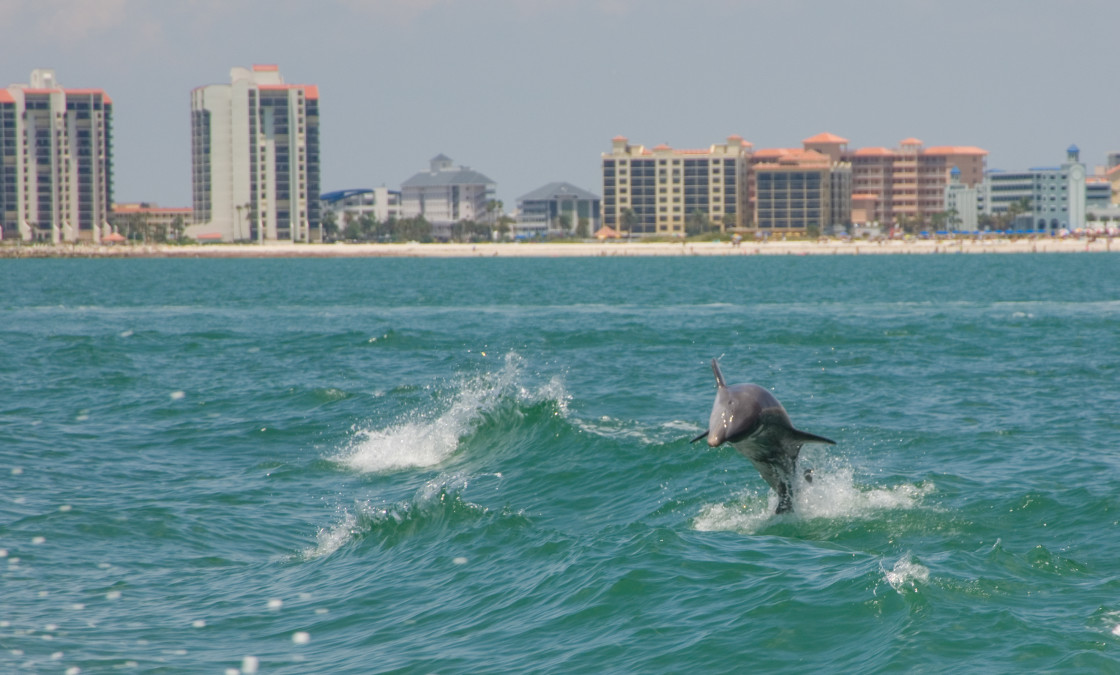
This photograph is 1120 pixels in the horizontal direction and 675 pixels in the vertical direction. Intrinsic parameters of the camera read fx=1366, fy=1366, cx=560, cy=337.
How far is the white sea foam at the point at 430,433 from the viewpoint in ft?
81.0

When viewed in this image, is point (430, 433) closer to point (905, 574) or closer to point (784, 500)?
→ point (784, 500)

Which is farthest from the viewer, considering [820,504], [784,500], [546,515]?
[546,515]

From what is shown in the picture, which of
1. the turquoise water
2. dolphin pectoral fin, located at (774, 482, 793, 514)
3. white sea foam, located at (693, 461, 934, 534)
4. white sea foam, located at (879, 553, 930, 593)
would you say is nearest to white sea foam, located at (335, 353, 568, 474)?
the turquoise water

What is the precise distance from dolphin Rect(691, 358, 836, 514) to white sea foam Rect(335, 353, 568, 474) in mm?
9708

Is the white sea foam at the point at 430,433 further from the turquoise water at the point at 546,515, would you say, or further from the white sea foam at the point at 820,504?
the white sea foam at the point at 820,504

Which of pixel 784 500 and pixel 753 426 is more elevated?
pixel 753 426

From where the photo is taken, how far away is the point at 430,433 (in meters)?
26.7

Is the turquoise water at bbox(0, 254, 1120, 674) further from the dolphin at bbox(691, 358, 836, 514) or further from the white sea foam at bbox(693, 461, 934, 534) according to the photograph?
the dolphin at bbox(691, 358, 836, 514)

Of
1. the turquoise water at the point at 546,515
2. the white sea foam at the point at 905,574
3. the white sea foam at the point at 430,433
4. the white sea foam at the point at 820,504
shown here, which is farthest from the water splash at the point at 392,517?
the white sea foam at the point at 905,574

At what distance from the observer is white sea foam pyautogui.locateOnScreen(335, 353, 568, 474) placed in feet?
81.0

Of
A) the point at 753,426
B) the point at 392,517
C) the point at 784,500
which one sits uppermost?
the point at 753,426

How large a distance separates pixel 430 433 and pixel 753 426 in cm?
1291

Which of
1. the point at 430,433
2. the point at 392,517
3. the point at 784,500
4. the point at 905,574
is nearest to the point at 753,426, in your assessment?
the point at 905,574

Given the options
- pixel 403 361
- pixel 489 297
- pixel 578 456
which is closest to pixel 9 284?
pixel 489 297
